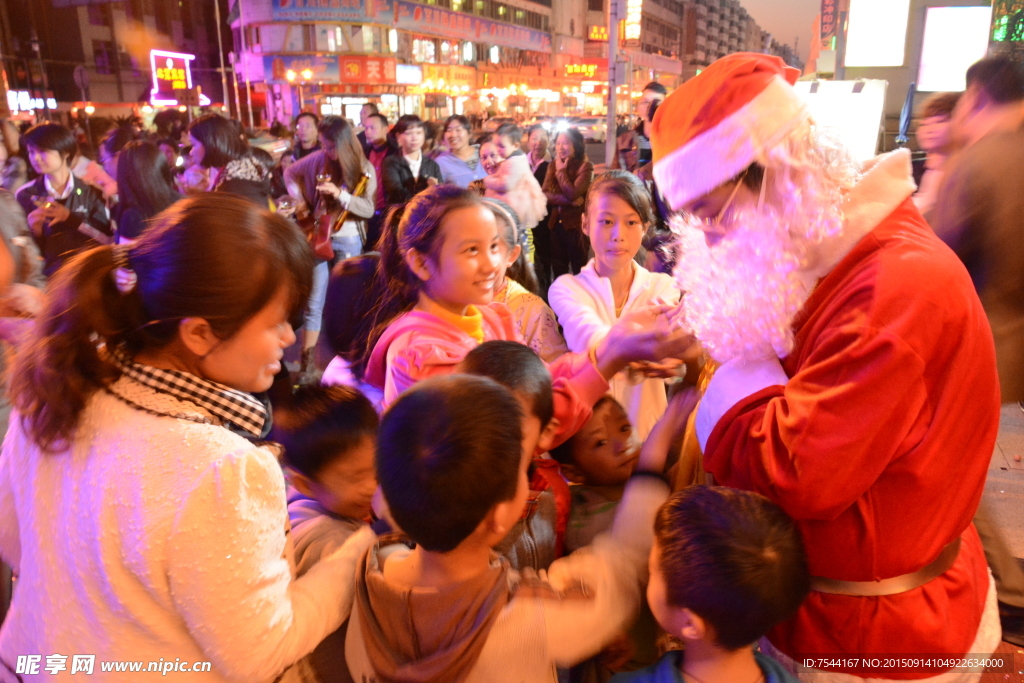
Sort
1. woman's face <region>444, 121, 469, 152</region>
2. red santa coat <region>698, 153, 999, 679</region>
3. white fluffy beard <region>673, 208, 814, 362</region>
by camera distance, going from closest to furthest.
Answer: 1. red santa coat <region>698, 153, 999, 679</region>
2. white fluffy beard <region>673, 208, 814, 362</region>
3. woman's face <region>444, 121, 469, 152</region>

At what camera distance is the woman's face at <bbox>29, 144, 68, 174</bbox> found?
17.2 ft

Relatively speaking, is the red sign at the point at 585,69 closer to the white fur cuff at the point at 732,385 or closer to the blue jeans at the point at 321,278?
the blue jeans at the point at 321,278

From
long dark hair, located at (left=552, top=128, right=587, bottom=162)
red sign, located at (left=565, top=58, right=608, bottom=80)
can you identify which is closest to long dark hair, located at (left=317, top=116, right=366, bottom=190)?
long dark hair, located at (left=552, top=128, right=587, bottom=162)

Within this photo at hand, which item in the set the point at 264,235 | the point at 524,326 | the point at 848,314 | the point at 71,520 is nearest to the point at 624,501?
the point at 848,314

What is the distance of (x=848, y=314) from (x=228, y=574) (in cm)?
116

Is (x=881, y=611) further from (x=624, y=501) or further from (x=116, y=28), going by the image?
(x=116, y=28)

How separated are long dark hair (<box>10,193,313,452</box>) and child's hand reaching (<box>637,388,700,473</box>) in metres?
0.98

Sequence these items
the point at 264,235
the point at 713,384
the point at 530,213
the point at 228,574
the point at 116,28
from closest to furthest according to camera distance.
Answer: the point at 228,574 → the point at 264,235 → the point at 713,384 → the point at 530,213 → the point at 116,28

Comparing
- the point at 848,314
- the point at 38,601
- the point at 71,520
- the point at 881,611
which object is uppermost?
the point at 848,314

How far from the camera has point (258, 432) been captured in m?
1.26

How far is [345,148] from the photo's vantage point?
6145 millimetres

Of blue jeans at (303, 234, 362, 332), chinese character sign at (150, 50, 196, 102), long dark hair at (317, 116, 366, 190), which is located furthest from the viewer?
chinese character sign at (150, 50, 196, 102)

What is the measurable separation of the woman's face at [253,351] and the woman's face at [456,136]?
24.9ft

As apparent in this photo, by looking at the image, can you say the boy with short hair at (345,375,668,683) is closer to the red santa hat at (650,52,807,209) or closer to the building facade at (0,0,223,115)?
the red santa hat at (650,52,807,209)
